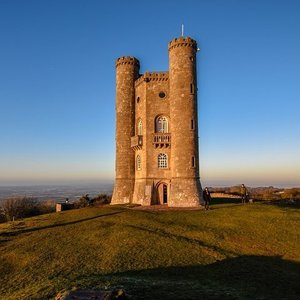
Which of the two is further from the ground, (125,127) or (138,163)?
(125,127)

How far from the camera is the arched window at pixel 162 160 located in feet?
143

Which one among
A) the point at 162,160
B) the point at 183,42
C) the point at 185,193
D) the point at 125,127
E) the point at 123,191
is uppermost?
the point at 183,42

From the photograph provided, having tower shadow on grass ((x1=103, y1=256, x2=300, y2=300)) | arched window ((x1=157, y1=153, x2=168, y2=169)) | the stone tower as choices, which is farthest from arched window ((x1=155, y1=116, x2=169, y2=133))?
tower shadow on grass ((x1=103, y1=256, x2=300, y2=300))

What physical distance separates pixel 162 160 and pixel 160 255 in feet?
75.3

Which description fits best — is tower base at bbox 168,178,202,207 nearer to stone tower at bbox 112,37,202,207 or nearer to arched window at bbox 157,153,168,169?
stone tower at bbox 112,37,202,207

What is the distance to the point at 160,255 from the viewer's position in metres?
21.1

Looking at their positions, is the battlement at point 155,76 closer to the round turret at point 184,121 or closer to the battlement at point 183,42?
the round turret at point 184,121

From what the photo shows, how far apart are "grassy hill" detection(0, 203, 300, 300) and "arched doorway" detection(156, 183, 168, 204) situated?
911 cm

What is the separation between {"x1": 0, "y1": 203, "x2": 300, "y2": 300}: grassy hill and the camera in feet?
46.8

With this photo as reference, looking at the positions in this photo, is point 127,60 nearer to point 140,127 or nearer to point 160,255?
point 140,127

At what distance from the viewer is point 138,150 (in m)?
46.1

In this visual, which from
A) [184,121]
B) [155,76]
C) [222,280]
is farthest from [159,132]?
[222,280]

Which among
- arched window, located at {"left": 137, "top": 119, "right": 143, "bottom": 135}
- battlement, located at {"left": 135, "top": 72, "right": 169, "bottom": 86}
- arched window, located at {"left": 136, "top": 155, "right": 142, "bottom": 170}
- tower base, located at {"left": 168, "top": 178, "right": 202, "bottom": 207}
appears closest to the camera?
tower base, located at {"left": 168, "top": 178, "right": 202, "bottom": 207}

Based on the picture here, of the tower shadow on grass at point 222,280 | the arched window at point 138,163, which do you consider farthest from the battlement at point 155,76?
the tower shadow on grass at point 222,280
